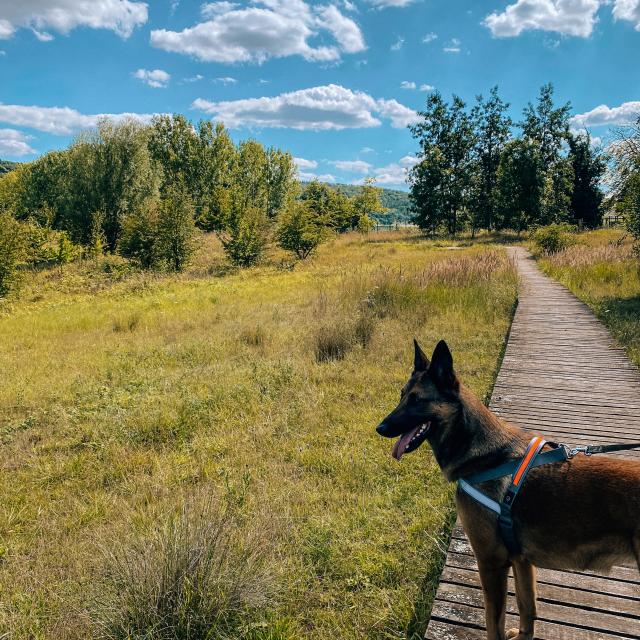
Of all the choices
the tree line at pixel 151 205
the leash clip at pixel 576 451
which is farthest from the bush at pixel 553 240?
the leash clip at pixel 576 451

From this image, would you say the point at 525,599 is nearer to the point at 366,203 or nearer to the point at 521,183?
the point at 521,183

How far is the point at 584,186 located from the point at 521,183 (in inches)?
291

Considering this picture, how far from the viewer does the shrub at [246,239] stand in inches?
1010

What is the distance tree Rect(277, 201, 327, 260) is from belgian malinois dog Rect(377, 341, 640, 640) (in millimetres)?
25230

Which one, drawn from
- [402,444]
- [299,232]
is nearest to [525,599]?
[402,444]

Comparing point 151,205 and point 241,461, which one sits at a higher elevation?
point 151,205

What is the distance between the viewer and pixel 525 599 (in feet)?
7.38

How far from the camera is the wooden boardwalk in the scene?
2395mm

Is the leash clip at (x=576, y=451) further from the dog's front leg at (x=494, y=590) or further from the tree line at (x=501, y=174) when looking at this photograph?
the tree line at (x=501, y=174)

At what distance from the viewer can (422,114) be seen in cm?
4866

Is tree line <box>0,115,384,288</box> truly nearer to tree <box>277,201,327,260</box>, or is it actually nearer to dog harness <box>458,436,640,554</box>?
tree <box>277,201,327,260</box>

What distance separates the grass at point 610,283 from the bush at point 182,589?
6.21 meters

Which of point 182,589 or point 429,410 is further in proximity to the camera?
point 182,589

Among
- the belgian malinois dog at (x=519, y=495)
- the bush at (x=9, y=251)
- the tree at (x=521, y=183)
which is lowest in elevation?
the belgian malinois dog at (x=519, y=495)
